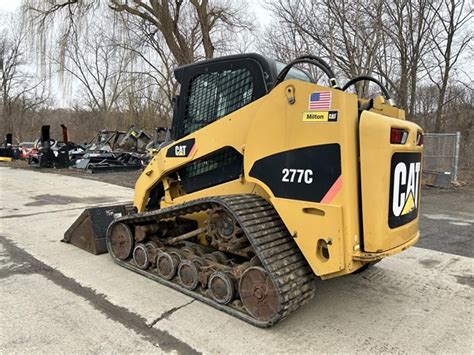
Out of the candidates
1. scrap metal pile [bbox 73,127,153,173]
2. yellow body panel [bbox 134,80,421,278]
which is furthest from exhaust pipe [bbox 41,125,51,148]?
yellow body panel [bbox 134,80,421,278]

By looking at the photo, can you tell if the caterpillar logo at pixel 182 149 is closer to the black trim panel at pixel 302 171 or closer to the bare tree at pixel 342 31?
the black trim panel at pixel 302 171

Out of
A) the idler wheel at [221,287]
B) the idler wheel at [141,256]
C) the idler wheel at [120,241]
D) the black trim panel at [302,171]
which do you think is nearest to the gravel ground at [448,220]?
the black trim panel at [302,171]

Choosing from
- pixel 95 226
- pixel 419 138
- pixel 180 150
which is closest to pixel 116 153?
pixel 95 226

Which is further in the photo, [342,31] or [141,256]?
[342,31]

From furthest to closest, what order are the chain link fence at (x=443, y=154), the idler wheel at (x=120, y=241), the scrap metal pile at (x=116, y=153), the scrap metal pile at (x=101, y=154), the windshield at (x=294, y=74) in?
1. the scrap metal pile at (x=101, y=154)
2. the scrap metal pile at (x=116, y=153)
3. the chain link fence at (x=443, y=154)
4. the idler wheel at (x=120, y=241)
5. the windshield at (x=294, y=74)

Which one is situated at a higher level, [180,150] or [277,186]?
[180,150]

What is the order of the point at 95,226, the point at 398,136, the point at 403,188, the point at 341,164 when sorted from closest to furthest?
the point at 341,164 < the point at 398,136 < the point at 403,188 < the point at 95,226

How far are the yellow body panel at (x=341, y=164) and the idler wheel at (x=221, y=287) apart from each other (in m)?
0.65

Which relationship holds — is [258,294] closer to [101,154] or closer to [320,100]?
[320,100]

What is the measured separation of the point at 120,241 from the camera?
423cm

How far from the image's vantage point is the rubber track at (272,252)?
2.71 m

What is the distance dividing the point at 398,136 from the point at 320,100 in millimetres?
609

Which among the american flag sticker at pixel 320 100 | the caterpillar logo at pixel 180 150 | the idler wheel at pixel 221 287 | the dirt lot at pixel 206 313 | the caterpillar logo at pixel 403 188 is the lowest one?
the dirt lot at pixel 206 313

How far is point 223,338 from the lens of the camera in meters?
2.75
